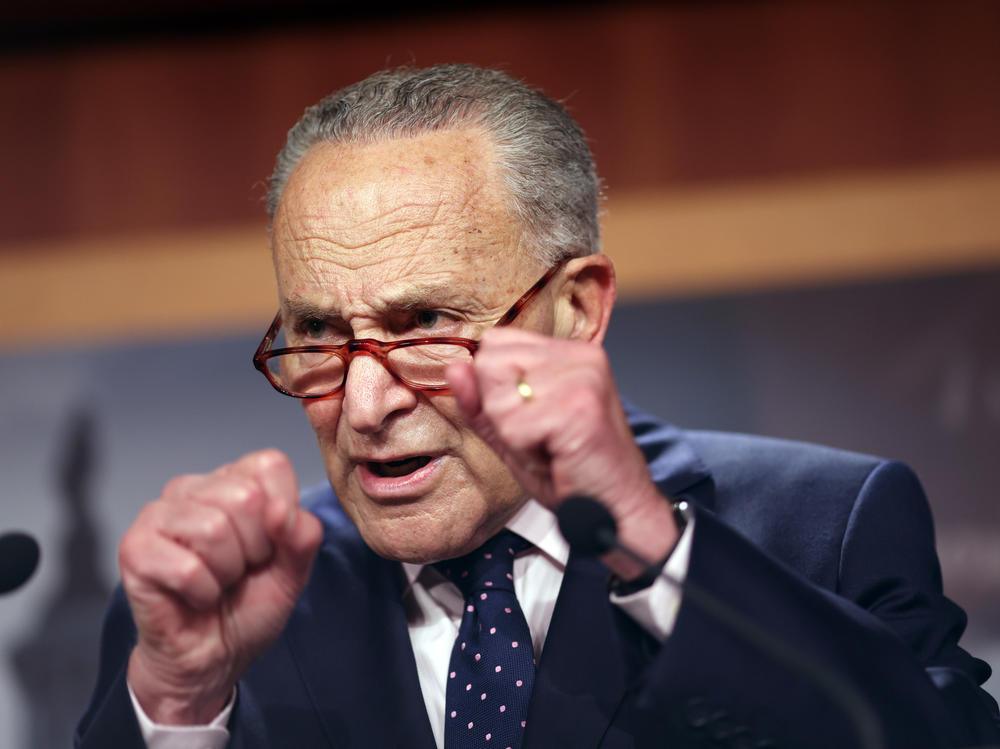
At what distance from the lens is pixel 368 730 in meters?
1.46

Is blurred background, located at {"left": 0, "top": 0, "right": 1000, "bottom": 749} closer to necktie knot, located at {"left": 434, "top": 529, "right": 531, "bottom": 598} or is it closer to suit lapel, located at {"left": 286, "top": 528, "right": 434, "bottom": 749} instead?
suit lapel, located at {"left": 286, "top": 528, "right": 434, "bottom": 749}

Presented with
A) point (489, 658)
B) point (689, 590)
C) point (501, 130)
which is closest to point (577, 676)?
point (489, 658)

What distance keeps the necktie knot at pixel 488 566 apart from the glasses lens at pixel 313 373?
12.5 inches

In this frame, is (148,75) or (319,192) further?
(148,75)

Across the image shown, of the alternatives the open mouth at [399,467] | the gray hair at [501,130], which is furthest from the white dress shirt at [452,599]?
the gray hair at [501,130]

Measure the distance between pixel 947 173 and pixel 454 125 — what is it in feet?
4.76

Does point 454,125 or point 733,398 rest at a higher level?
point 454,125

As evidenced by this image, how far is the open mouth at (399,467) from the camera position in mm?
1440

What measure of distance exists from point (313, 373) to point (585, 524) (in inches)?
23.5

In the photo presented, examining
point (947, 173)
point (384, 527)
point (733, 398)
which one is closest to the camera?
point (384, 527)

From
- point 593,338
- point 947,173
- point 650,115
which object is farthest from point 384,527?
point 947,173

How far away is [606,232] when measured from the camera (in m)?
2.54

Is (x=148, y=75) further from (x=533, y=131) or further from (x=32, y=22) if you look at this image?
(x=533, y=131)

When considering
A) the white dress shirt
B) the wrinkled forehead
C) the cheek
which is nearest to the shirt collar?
the white dress shirt
